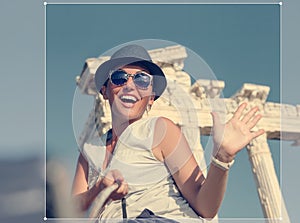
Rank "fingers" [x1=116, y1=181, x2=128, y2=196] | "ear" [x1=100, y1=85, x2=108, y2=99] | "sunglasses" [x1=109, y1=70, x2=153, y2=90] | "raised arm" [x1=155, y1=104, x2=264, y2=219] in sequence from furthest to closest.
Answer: "ear" [x1=100, y1=85, x2=108, y2=99] < "sunglasses" [x1=109, y1=70, x2=153, y2=90] < "fingers" [x1=116, y1=181, x2=128, y2=196] < "raised arm" [x1=155, y1=104, x2=264, y2=219]

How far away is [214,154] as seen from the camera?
24.3ft

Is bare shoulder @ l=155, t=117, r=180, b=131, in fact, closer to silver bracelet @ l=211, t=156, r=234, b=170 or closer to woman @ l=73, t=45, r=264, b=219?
woman @ l=73, t=45, r=264, b=219

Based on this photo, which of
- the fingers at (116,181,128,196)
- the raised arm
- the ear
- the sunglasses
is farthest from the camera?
the ear

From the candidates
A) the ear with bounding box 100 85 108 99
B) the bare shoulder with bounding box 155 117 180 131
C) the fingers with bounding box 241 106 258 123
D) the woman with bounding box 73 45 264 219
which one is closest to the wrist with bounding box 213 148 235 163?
the woman with bounding box 73 45 264 219

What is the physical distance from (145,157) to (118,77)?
742 millimetres

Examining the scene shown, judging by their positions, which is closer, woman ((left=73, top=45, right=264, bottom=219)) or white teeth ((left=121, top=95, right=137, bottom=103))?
woman ((left=73, top=45, right=264, bottom=219))

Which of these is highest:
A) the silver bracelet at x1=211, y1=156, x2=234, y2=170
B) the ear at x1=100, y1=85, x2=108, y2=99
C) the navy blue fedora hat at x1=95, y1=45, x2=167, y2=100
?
the navy blue fedora hat at x1=95, y1=45, x2=167, y2=100

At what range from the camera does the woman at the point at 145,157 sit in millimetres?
7383

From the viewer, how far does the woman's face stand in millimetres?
7875

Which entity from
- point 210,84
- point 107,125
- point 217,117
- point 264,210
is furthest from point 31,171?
point 217,117

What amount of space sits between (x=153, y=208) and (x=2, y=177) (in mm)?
7557

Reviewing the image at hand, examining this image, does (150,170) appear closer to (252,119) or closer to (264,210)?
(252,119)

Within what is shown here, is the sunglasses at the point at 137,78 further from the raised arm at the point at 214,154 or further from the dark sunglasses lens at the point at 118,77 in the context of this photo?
the raised arm at the point at 214,154

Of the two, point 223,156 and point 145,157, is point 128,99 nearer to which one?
point 145,157
